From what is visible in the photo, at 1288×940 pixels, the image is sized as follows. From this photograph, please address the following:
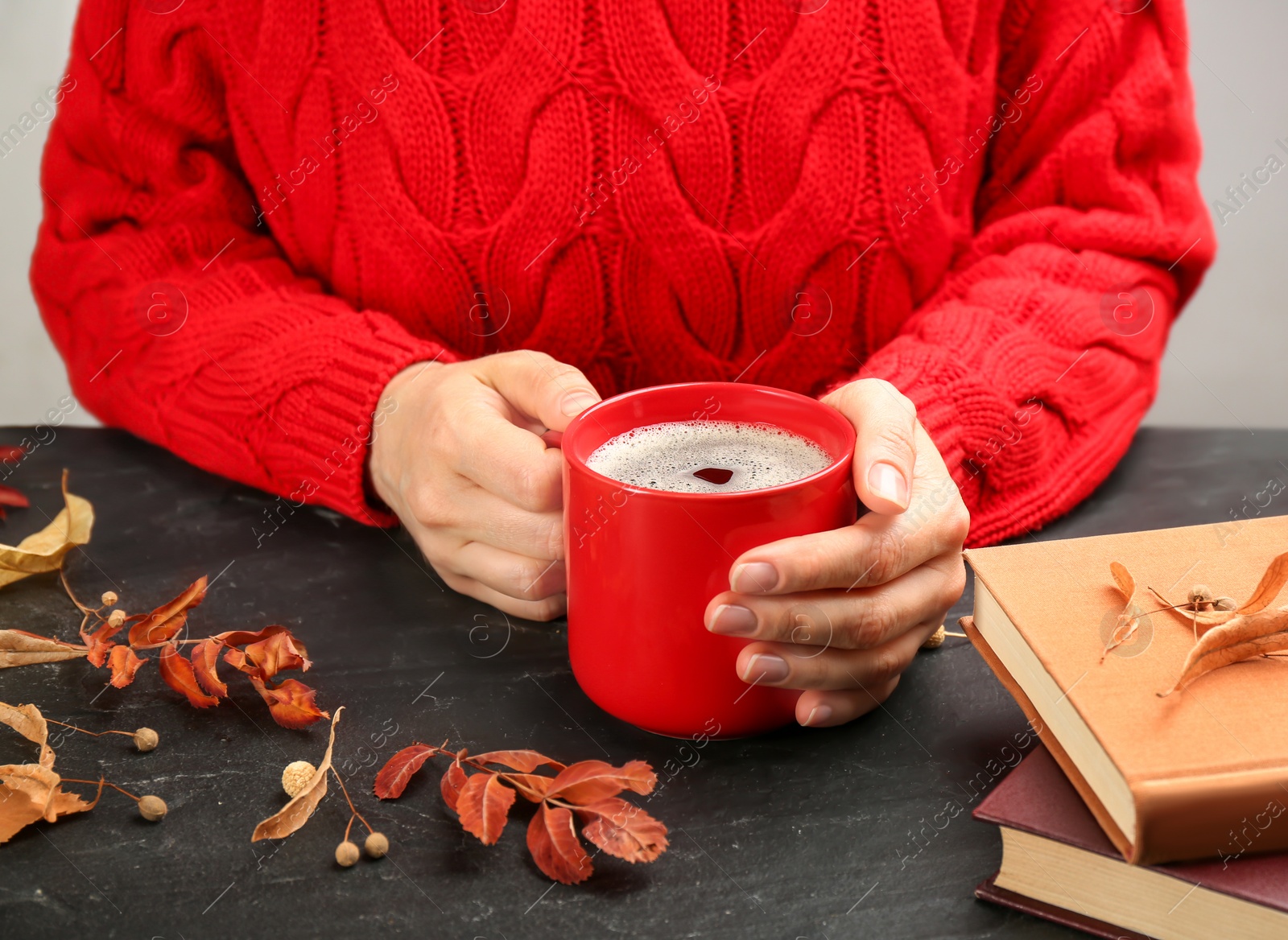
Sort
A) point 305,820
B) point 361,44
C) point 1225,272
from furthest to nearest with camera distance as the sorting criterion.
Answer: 1. point 1225,272
2. point 361,44
3. point 305,820

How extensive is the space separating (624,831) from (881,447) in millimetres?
247

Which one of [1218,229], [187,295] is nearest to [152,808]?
[187,295]

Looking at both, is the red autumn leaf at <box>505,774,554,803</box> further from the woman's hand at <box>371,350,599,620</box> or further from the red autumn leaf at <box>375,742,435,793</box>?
the woman's hand at <box>371,350,599,620</box>

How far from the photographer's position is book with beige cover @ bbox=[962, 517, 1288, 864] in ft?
1.43

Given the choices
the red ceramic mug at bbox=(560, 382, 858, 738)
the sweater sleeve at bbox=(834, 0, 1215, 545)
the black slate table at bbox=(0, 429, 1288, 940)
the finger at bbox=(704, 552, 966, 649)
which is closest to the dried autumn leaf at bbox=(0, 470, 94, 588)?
the black slate table at bbox=(0, 429, 1288, 940)

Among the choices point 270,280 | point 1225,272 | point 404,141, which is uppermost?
point 404,141

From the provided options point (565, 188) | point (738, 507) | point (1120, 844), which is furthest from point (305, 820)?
point (565, 188)

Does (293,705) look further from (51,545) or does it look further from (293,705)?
(51,545)

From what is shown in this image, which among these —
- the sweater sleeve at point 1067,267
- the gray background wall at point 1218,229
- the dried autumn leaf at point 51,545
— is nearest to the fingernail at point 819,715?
the sweater sleeve at point 1067,267

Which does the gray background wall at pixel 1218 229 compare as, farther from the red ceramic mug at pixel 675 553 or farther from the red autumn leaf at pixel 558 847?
the red autumn leaf at pixel 558 847

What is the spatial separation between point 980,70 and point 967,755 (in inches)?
26.7

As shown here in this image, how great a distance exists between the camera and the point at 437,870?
1.71ft

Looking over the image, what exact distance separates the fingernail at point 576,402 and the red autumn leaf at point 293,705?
0.79ft

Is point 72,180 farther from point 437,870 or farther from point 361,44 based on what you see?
point 437,870
